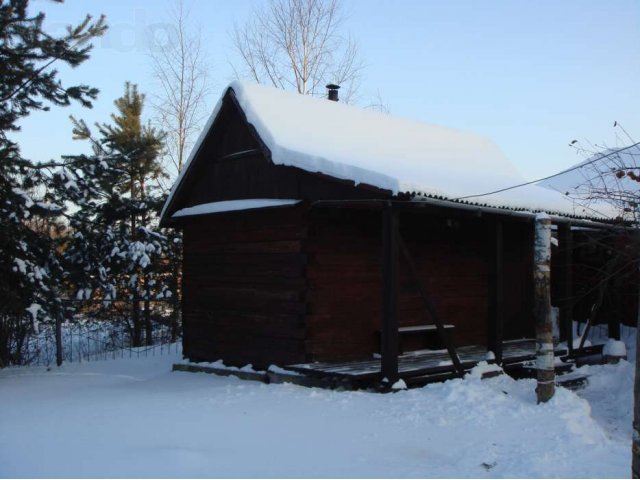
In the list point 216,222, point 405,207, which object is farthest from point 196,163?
point 405,207

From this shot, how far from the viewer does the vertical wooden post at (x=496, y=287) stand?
34.1ft

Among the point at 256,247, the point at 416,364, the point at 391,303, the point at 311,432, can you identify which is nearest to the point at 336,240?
the point at 256,247

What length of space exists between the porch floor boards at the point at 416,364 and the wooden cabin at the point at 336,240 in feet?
0.15

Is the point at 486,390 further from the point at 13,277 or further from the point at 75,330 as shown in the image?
the point at 75,330

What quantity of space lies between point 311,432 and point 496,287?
15.8ft

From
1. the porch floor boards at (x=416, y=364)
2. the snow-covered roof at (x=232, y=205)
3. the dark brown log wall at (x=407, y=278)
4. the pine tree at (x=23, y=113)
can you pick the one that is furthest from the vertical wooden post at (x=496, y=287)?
the pine tree at (x=23, y=113)

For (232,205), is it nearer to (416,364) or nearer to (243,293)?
(243,293)

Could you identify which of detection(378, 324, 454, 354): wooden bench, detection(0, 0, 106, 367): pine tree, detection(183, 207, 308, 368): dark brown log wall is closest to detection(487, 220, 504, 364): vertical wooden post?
detection(378, 324, 454, 354): wooden bench

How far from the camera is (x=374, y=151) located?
36.6 feet

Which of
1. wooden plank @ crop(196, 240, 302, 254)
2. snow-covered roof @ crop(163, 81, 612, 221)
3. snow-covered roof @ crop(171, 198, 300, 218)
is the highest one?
snow-covered roof @ crop(163, 81, 612, 221)

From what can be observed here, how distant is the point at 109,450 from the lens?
19.9 feet

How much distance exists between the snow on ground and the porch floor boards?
0.46 meters

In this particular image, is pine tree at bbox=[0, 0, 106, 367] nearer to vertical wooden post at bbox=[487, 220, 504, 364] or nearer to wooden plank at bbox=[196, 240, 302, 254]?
wooden plank at bbox=[196, 240, 302, 254]

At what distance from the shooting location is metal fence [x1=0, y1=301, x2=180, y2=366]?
47.3ft
